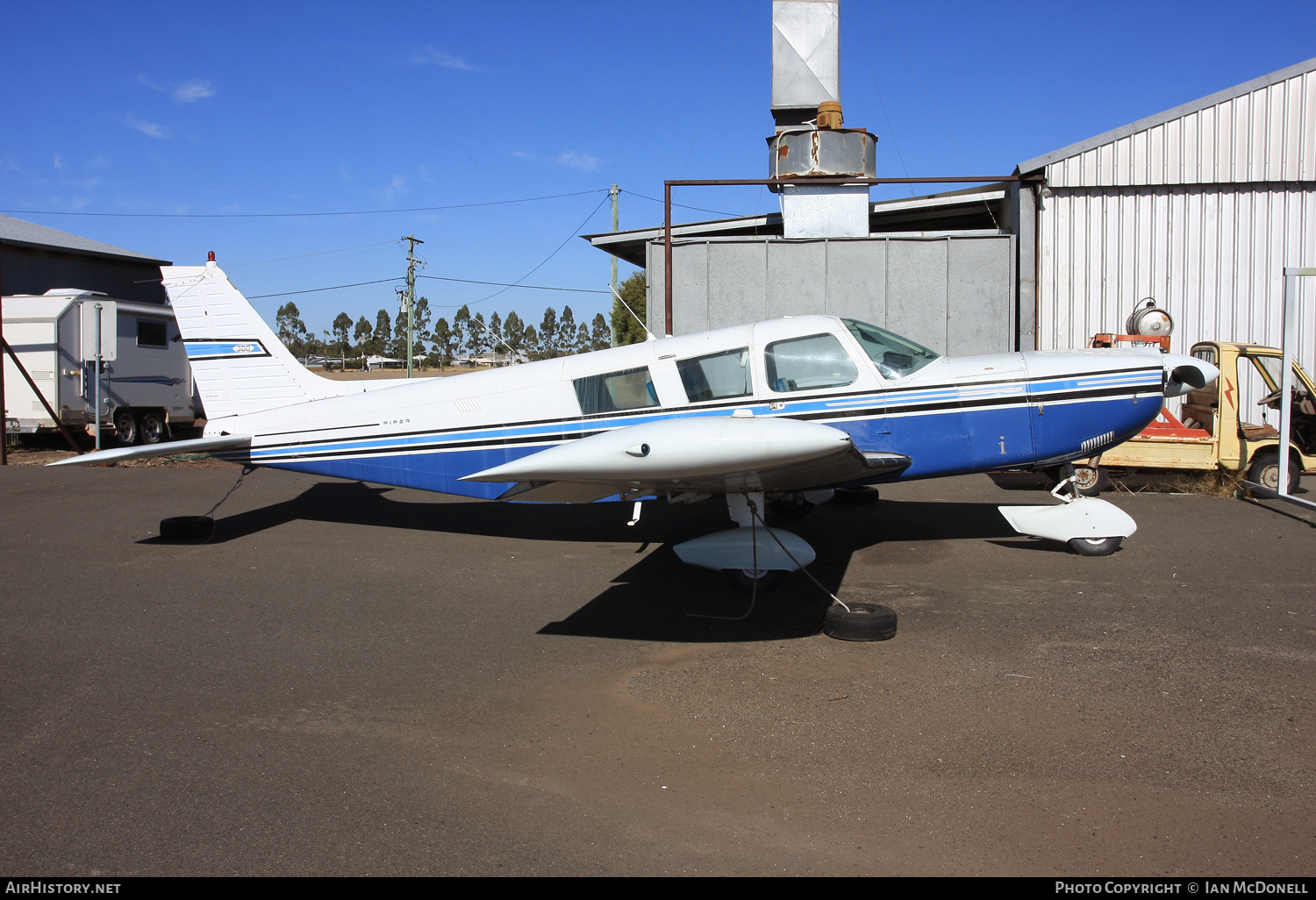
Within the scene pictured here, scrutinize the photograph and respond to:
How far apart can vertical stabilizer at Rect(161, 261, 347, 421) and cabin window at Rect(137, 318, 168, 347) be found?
11.7 meters

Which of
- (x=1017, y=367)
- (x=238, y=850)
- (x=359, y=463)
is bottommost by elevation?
(x=238, y=850)

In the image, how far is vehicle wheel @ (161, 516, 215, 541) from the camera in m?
8.26

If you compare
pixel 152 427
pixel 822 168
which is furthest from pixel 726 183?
pixel 152 427

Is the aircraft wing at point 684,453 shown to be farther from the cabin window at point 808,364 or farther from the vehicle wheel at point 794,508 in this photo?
the vehicle wheel at point 794,508

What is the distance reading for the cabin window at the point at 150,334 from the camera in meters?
18.2

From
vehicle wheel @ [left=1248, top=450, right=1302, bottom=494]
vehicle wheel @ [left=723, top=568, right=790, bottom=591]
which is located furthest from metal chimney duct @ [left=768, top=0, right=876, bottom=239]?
vehicle wheel @ [left=723, top=568, right=790, bottom=591]

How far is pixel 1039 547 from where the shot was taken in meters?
7.50

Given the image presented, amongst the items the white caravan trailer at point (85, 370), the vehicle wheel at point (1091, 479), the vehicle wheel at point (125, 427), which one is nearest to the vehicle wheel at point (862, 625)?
the vehicle wheel at point (1091, 479)

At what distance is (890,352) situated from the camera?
263 inches

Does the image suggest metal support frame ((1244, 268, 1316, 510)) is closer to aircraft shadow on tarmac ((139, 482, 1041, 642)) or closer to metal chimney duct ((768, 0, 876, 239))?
aircraft shadow on tarmac ((139, 482, 1041, 642))

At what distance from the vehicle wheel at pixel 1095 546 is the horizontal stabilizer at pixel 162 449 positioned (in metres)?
8.14

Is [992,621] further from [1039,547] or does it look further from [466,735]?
[466,735]

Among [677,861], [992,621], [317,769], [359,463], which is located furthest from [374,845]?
[359,463]
